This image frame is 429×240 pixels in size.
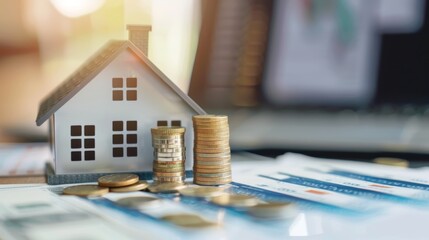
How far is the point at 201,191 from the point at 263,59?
3.20ft

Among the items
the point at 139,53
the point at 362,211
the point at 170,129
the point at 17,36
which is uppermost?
the point at 17,36

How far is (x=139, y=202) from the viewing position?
1057mm

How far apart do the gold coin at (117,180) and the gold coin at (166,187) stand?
0.14ft

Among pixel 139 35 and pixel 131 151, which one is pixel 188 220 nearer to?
pixel 131 151

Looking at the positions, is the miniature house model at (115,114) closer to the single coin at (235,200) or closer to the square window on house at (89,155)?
the square window on house at (89,155)

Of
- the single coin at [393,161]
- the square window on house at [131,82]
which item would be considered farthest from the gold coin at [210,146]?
the single coin at [393,161]

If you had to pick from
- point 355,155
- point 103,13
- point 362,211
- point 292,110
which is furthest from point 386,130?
point 103,13

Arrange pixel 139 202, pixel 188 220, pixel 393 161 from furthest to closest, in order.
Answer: pixel 393 161 → pixel 139 202 → pixel 188 220

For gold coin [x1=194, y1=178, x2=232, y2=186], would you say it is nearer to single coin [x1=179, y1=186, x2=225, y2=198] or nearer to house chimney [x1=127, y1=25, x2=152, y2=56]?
single coin [x1=179, y1=186, x2=225, y2=198]

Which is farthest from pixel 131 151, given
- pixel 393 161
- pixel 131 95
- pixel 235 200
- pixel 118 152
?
pixel 393 161

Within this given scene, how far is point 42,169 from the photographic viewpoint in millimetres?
1499

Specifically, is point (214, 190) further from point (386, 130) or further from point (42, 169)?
point (386, 130)

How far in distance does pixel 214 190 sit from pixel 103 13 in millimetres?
1115

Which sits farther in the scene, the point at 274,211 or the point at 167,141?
the point at 167,141
